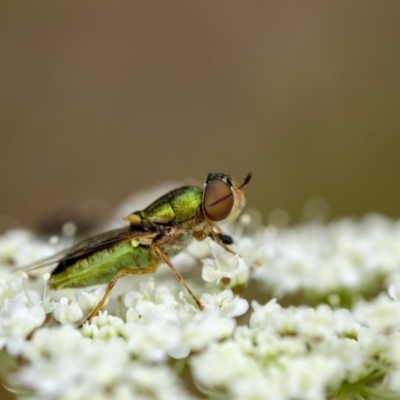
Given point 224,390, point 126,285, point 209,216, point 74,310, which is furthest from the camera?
point 126,285

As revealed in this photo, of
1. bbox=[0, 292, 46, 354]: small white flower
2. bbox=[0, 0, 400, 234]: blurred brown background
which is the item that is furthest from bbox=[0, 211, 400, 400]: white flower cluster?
bbox=[0, 0, 400, 234]: blurred brown background

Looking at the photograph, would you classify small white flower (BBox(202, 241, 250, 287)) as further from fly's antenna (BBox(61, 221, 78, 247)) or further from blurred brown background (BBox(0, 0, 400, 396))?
blurred brown background (BBox(0, 0, 400, 396))

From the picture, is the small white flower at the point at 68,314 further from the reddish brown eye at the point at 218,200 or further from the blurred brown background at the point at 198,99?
the blurred brown background at the point at 198,99

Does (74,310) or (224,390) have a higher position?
(74,310)

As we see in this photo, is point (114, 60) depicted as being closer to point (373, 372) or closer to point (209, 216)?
point (209, 216)

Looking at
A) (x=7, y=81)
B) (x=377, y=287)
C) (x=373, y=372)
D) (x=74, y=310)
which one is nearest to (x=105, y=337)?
(x=74, y=310)

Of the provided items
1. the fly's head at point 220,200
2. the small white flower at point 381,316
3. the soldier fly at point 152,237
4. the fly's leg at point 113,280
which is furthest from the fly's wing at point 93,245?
the small white flower at point 381,316
